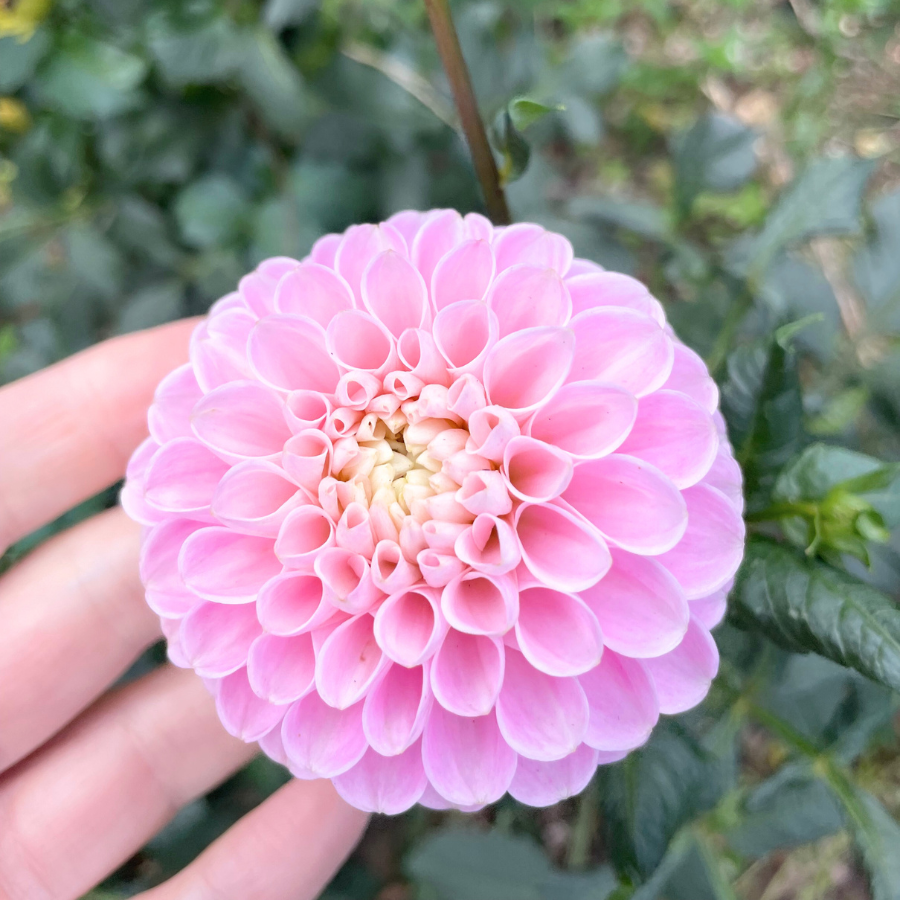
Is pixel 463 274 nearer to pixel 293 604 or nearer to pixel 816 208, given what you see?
pixel 293 604

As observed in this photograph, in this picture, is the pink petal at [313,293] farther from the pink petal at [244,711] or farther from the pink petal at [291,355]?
the pink petal at [244,711]

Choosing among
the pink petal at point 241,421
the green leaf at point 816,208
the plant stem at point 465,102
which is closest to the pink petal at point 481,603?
the pink petal at point 241,421

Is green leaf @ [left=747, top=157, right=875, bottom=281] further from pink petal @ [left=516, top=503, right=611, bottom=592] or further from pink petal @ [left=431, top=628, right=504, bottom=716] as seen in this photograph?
pink petal @ [left=431, top=628, right=504, bottom=716]

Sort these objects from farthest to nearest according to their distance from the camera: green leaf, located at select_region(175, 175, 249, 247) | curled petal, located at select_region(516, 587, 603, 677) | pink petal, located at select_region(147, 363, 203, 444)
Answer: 1. green leaf, located at select_region(175, 175, 249, 247)
2. pink petal, located at select_region(147, 363, 203, 444)
3. curled petal, located at select_region(516, 587, 603, 677)

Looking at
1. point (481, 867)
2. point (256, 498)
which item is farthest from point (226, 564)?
point (481, 867)

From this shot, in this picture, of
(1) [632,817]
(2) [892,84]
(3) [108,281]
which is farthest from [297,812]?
(2) [892,84]

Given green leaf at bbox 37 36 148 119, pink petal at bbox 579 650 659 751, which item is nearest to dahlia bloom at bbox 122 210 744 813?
pink petal at bbox 579 650 659 751

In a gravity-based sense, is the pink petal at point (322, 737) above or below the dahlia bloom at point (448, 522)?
below

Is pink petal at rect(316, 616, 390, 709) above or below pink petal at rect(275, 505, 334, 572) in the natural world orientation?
below
